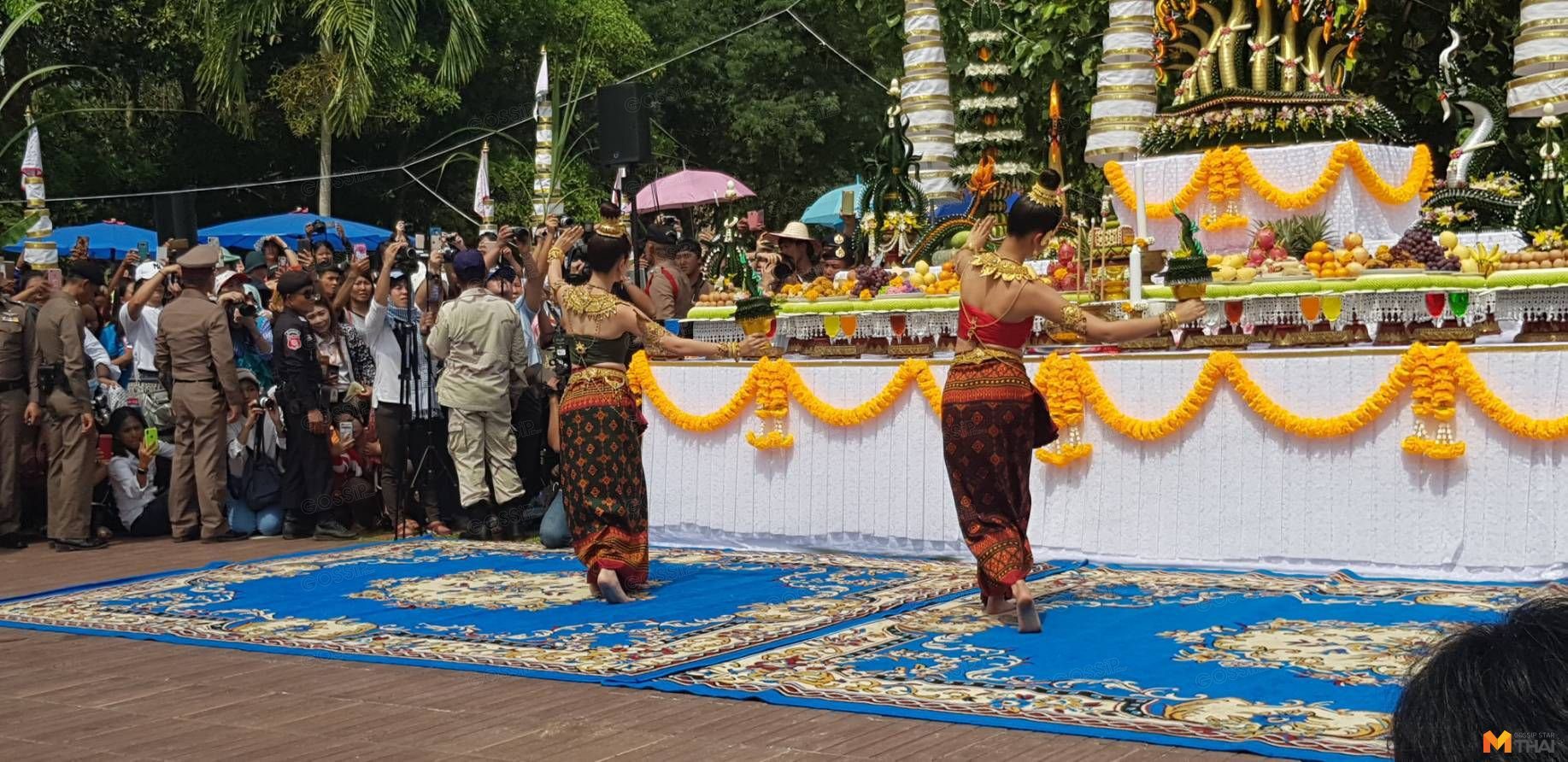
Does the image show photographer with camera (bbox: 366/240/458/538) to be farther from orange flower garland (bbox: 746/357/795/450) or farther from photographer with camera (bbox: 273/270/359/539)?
orange flower garland (bbox: 746/357/795/450)

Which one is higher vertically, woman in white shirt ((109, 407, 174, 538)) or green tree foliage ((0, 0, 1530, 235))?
green tree foliage ((0, 0, 1530, 235))

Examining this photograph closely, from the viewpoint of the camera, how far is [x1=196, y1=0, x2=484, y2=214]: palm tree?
24.0 metres

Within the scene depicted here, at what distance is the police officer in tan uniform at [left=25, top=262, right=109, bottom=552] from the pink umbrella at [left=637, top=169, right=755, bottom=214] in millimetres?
10174

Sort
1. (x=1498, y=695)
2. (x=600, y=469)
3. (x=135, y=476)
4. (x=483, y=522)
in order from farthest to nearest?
(x=135, y=476) → (x=483, y=522) → (x=600, y=469) → (x=1498, y=695)

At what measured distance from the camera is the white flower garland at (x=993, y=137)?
12141 mm

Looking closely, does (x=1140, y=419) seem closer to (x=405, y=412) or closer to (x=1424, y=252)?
(x=1424, y=252)

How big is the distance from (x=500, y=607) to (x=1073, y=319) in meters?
2.80

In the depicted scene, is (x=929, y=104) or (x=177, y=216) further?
(x=929, y=104)

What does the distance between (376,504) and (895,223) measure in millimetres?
3823

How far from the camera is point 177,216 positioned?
12281mm

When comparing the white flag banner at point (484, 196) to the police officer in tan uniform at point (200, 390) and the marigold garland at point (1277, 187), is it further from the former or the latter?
the marigold garland at point (1277, 187)

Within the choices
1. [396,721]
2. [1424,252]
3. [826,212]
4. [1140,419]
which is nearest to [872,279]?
[1140,419]

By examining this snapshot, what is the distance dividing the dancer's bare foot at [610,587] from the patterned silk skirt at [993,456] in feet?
5.45

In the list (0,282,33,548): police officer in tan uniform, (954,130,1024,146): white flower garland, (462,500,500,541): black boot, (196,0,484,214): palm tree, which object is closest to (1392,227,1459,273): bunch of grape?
(954,130,1024,146): white flower garland
